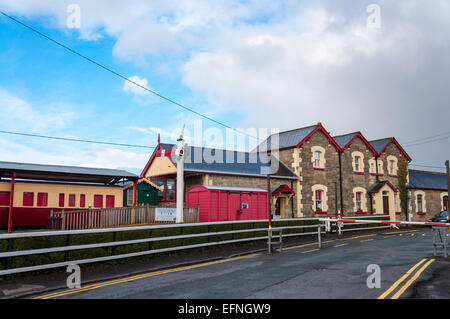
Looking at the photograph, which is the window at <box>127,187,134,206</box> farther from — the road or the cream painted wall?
the road

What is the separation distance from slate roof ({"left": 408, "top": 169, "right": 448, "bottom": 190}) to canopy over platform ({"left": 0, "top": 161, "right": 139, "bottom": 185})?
96.9 feet

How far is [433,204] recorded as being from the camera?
40.6 meters

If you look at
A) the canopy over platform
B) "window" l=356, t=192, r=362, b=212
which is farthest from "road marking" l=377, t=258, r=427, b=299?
"window" l=356, t=192, r=362, b=212

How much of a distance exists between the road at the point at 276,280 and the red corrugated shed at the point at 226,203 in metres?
7.97

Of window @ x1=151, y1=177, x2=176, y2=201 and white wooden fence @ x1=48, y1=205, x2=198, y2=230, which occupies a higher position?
window @ x1=151, y1=177, x2=176, y2=201

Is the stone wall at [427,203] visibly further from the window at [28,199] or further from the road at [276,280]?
the window at [28,199]

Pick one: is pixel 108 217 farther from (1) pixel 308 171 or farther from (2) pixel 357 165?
(2) pixel 357 165

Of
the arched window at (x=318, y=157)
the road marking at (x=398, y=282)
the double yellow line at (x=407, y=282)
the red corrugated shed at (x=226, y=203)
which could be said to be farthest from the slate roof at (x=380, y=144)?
the road marking at (x=398, y=282)

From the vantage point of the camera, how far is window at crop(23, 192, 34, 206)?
2164 cm

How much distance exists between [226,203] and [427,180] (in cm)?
3133

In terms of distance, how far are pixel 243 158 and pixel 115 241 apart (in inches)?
717

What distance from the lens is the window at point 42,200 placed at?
2219 cm
